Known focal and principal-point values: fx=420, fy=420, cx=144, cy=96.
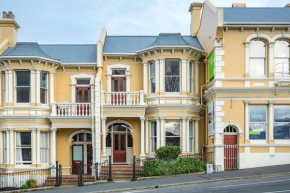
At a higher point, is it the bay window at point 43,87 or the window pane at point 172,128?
the bay window at point 43,87

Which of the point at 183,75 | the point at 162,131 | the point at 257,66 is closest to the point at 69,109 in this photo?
the point at 162,131

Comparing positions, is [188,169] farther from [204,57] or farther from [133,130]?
[204,57]

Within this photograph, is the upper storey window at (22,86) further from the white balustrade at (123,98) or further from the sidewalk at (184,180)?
the sidewalk at (184,180)

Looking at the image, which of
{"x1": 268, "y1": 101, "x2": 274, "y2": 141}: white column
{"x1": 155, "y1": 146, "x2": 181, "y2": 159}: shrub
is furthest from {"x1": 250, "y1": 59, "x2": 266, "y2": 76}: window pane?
{"x1": 155, "y1": 146, "x2": 181, "y2": 159}: shrub

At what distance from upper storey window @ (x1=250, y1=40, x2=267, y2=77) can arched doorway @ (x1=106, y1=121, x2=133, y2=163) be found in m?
8.48

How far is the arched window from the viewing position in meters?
22.8

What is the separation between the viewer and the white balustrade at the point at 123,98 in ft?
81.0

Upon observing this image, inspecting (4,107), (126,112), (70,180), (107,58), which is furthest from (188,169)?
(4,107)

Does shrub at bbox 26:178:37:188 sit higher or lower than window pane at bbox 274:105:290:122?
lower

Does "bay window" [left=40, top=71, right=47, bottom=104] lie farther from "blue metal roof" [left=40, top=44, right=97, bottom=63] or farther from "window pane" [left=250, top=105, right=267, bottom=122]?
"window pane" [left=250, top=105, right=267, bottom=122]

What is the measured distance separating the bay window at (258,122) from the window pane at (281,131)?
586 millimetres

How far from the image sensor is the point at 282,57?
2289cm

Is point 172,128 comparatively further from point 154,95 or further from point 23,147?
point 23,147

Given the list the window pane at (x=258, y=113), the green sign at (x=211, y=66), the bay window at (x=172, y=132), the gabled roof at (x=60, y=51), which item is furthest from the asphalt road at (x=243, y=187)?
the gabled roof at (x=60, y=51)
